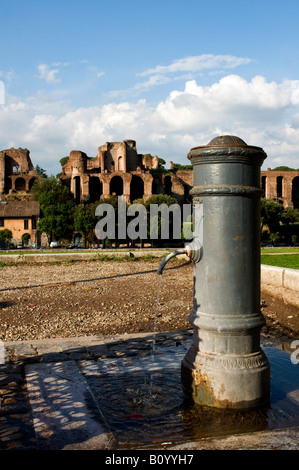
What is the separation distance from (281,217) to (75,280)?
131ft

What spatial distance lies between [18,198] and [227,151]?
57.3 m

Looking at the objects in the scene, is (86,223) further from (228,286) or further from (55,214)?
(228,286)

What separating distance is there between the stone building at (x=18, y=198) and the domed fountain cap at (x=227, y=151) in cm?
3744

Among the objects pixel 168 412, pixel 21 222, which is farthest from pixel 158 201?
pixel 168 412

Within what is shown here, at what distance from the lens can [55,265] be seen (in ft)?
60.7

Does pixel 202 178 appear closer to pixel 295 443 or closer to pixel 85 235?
pixel 295 443

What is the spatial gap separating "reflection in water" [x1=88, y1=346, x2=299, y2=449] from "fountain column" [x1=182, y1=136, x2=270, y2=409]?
14 cm

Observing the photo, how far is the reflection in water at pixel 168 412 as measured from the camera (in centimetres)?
291

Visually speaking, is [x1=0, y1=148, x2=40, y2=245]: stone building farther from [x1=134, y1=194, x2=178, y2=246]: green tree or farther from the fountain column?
the fountain column

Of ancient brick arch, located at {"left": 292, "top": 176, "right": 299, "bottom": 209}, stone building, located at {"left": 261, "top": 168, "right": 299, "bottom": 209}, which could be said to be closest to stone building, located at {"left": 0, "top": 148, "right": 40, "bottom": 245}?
stone building, located at {"left": 261, "top": 168, "right": 299, "bottom": 209}

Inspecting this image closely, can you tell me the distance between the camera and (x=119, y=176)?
5875 cm

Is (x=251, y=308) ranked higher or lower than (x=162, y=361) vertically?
higher
